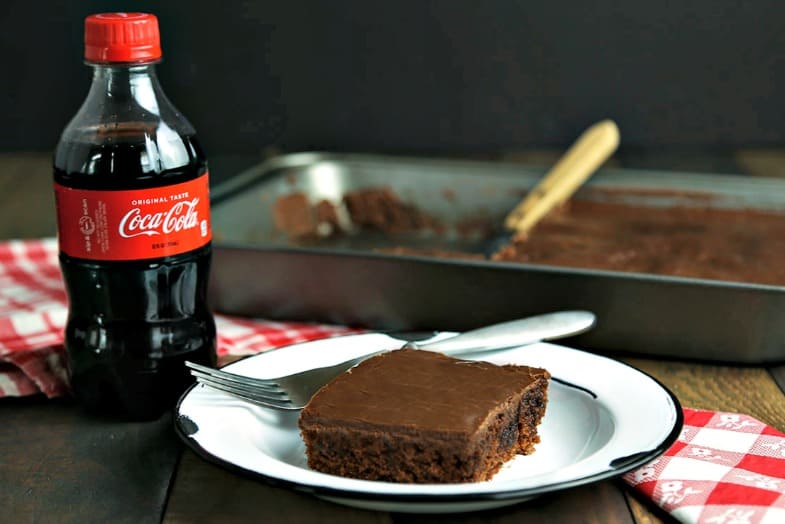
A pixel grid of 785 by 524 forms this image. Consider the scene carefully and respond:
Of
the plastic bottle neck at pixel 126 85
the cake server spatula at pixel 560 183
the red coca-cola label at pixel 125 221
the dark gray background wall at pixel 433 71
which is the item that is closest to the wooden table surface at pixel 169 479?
the red coca-cola label at pixel 125 221

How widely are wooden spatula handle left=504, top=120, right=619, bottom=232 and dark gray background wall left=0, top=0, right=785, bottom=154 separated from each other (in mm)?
771

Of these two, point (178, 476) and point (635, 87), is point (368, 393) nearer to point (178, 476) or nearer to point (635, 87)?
point (178, 476)

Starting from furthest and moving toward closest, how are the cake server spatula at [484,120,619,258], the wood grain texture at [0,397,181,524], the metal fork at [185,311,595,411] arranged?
the cake server spatula at [484,120,619,258] → the metal fork at [185,311,595,411] → the wood grain texture at [0,397,181,524]

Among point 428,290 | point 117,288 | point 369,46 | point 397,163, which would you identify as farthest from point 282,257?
point 369,46

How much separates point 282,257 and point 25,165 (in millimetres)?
1511

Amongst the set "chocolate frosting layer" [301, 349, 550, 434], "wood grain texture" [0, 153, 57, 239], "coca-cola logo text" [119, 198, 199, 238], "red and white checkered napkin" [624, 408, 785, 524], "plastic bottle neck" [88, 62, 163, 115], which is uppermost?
"plastic bottle neck" [88, 62, 163, 115]

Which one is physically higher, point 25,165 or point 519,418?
point 519,418

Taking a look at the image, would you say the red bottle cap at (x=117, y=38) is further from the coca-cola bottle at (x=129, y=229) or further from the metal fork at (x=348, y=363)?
the metal fork at (x=348, y=363)

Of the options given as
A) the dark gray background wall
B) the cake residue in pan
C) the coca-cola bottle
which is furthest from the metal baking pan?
the dark gray background wall

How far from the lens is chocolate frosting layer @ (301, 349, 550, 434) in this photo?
1011 mm

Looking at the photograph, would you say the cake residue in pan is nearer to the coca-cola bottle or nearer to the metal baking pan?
the metal baking pan

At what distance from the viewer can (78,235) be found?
3.88 ft

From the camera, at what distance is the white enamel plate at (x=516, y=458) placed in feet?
3.02

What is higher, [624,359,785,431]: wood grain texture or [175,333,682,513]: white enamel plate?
[175,333,682,513]: white enamel plate
